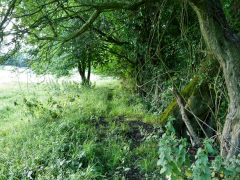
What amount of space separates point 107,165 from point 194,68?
3011 mm

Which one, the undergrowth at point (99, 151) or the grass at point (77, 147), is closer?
the undergrowth at point (99, 151)

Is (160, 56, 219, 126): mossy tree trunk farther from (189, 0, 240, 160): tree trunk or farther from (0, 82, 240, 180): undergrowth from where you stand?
(189, 0, 240, 160): tree trunk

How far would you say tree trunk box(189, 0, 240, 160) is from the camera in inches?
90.4

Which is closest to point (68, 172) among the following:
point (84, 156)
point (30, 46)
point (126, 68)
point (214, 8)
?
point (84, 156)

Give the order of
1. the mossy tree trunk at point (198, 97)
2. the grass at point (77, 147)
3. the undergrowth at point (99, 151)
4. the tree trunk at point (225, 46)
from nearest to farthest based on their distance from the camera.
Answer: the undergrowth at point (99, 151), the tree trunk at point (225, 46), the grass at point (77, 147), the mossy tree trunk at point (198, 97)

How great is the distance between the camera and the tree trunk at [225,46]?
2295mm

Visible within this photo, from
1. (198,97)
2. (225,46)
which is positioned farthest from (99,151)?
(225,46)

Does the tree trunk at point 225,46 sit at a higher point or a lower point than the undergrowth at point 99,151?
higher

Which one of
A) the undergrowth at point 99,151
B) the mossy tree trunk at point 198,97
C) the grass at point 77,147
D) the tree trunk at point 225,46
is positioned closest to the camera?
the undergrowth at point 99,151

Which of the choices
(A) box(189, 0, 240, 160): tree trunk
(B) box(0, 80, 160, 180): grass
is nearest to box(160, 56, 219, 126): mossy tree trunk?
Answer: (B) box(0, 80, 160, 180): grass

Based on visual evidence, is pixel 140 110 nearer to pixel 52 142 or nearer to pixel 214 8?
pixel 52 142

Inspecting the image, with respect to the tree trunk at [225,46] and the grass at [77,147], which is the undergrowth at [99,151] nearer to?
the grass at [77,147]

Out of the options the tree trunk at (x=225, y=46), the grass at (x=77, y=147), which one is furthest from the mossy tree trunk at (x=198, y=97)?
the tree trunk at (x=225, y=46)

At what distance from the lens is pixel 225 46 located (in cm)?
236
